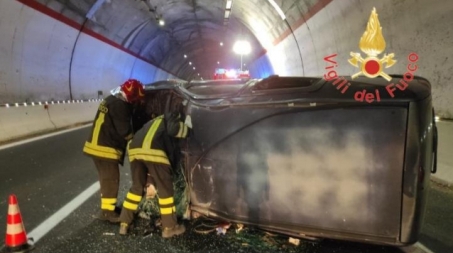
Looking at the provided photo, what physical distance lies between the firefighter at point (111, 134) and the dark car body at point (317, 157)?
90cm

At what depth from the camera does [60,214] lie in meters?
4.48

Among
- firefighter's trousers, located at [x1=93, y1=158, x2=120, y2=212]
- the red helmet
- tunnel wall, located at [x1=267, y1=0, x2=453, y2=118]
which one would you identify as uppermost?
tunnel wall, located at [x1=267, y1=0, x2=453, y2=118]

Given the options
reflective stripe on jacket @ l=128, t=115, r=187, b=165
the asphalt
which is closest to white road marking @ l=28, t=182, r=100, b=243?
the asphalt

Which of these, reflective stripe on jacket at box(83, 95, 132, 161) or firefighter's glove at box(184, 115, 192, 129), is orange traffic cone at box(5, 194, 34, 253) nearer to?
reflective stripe on jacket at box(83, 95, 132, 161)

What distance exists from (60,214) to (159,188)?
1.47 m

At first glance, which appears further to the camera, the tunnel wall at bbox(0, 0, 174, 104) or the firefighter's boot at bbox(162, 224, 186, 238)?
the tunnel wall at bbox(0, 0, 174, 104)

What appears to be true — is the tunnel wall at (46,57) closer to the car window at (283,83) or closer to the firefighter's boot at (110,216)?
the firefighter's boot at (110,216)

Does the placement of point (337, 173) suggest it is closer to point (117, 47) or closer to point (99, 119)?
point (99, 119)

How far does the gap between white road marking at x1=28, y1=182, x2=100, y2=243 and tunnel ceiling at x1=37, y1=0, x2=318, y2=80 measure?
8.39 m

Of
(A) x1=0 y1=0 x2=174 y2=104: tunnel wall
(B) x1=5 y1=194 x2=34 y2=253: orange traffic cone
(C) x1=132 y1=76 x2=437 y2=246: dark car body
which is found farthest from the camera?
(A) x1=0 y1=0 x2=174 y2=104: tunnel wall

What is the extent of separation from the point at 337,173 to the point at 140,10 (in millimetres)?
15837

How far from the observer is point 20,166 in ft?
22.5

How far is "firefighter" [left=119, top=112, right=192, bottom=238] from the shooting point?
149 inches

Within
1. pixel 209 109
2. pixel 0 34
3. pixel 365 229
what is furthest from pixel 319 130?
pixel 0 34
